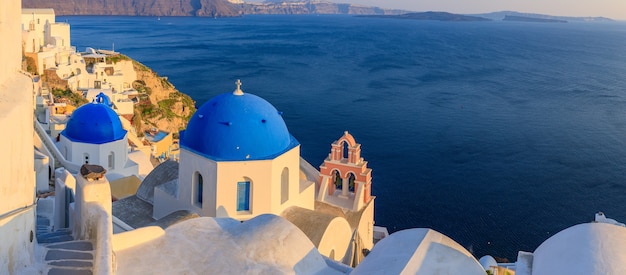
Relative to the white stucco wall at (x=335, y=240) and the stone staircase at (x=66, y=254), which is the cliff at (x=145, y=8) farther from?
the stone staircase at (x=66, y=254)

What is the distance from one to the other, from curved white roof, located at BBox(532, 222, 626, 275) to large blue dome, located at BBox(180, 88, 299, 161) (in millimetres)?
5655

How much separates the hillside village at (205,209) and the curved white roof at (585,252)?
0.05 feet

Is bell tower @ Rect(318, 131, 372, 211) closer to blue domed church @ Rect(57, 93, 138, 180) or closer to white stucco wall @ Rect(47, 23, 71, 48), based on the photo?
blue domed church @ Rect(57, 93, 138, 180)

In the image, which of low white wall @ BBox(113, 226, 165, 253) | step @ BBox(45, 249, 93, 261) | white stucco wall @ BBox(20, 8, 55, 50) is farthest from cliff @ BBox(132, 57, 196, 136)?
step @ BBox(45, 249, 93, 261)

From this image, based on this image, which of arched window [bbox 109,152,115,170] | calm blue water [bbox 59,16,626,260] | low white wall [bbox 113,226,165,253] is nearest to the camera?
low white wall [bbox 113,226,165,253]

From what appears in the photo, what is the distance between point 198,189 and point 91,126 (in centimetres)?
594

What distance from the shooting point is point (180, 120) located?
3650 cm

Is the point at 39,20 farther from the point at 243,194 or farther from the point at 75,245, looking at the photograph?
the point at 75,245

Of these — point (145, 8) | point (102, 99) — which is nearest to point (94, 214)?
point (102, 99)

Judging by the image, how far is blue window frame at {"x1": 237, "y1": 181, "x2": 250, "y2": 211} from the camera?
10.5 meters

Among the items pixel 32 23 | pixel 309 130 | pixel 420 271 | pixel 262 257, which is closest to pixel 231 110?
pixel 262 257

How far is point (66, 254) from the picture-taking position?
526cm

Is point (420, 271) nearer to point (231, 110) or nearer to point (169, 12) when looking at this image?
point (231, 110)

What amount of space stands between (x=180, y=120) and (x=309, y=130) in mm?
8089
